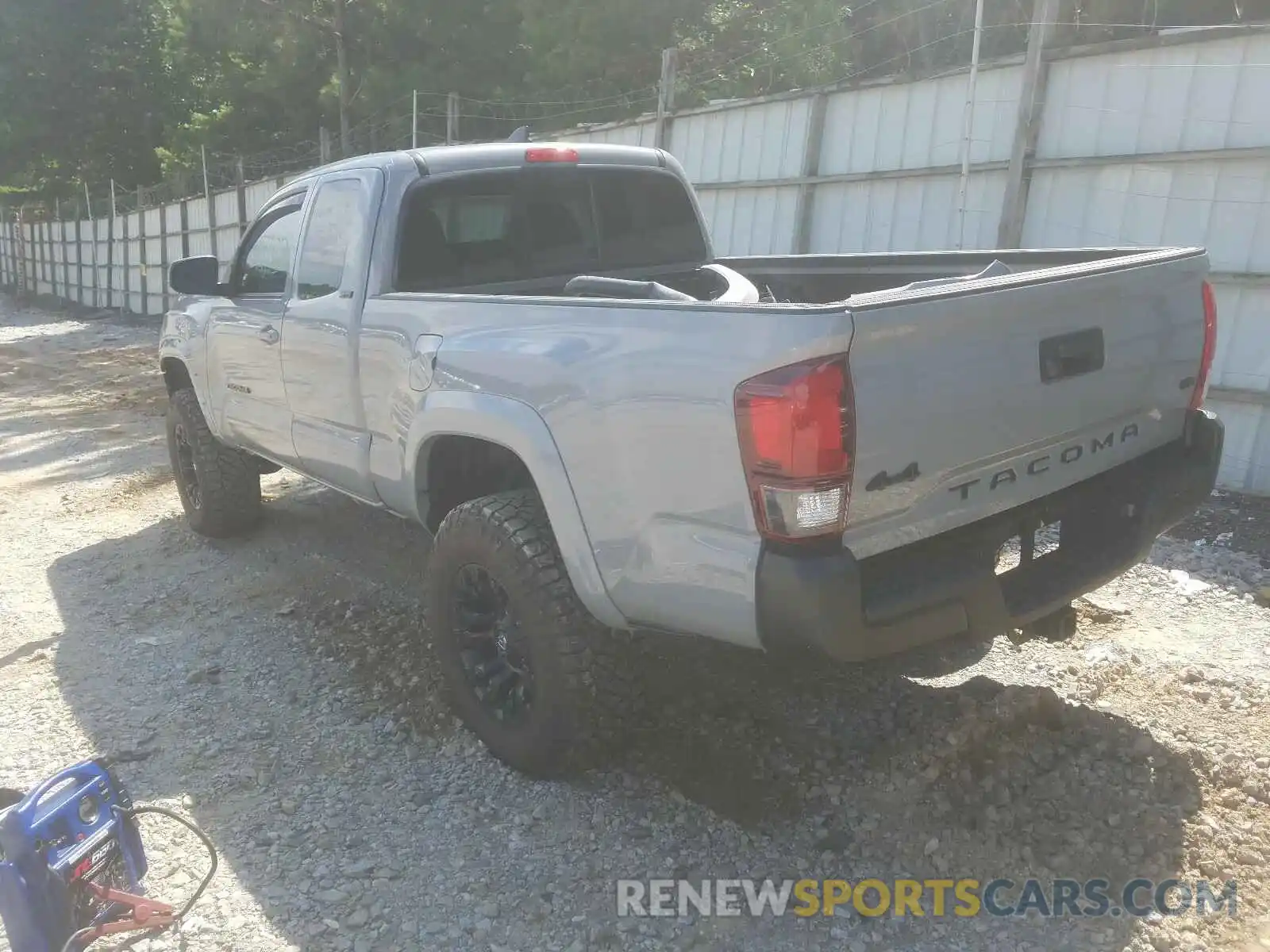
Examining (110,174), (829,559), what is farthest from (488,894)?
(110,174)

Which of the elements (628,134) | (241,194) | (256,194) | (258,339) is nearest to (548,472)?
(258,339)

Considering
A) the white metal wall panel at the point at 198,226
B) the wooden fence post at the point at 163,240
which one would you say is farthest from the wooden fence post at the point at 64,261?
the white metal wall panel at the point at 198,226

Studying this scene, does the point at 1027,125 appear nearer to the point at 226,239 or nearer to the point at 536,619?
the point at 536,619

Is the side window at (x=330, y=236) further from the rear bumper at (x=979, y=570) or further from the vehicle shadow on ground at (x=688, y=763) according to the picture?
the rear bumper at (x=979, y=570)

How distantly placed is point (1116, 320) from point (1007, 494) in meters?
0.59

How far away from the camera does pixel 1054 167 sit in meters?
6.34

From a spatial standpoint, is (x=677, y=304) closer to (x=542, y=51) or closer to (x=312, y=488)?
(x=312, y=488)

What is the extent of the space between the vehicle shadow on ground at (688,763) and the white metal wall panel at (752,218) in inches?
204

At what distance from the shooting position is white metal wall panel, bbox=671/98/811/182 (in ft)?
26.8

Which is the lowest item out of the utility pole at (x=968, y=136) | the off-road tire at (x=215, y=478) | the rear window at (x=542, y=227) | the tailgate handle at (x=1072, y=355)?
the off-road tire at (x=215, y=478)

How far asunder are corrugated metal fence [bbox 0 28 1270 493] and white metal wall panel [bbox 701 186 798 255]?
1cm

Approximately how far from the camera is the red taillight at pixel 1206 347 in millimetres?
3100

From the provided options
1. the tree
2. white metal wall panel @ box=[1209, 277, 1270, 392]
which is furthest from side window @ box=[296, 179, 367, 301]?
the tree

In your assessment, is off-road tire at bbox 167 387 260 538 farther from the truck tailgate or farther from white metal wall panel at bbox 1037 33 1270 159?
white metal wall panel at bbox 1037 33 1270 159
